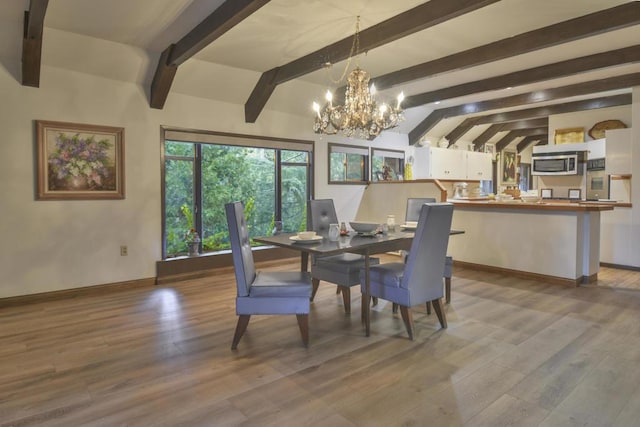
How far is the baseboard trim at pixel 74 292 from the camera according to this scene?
385cm

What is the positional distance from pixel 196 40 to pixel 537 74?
441 centimetres

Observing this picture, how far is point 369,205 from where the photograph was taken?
711cm

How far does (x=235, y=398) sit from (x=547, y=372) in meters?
1.92

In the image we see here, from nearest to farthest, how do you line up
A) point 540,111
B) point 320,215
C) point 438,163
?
point 320,215, point 540,111, point 438,163

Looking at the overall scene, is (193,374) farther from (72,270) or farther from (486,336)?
(72,270)

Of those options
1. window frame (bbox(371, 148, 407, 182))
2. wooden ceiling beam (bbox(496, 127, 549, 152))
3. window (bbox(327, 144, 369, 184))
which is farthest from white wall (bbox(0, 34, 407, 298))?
wooden ceiling beam (bbox(496, 127, 549, 152))

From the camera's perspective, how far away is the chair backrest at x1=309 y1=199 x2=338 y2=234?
420 cm

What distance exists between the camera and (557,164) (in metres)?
7.24

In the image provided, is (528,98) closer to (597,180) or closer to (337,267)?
(597,180)

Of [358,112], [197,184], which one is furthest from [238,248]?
[197,184]

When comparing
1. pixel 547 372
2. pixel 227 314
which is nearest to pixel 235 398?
pixel 227 314

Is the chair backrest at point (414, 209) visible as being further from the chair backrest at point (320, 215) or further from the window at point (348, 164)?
the window at point (348, 164)

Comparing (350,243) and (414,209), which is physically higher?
(414,209)

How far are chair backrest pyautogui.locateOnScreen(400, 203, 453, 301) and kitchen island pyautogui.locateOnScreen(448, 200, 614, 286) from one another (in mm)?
2438
